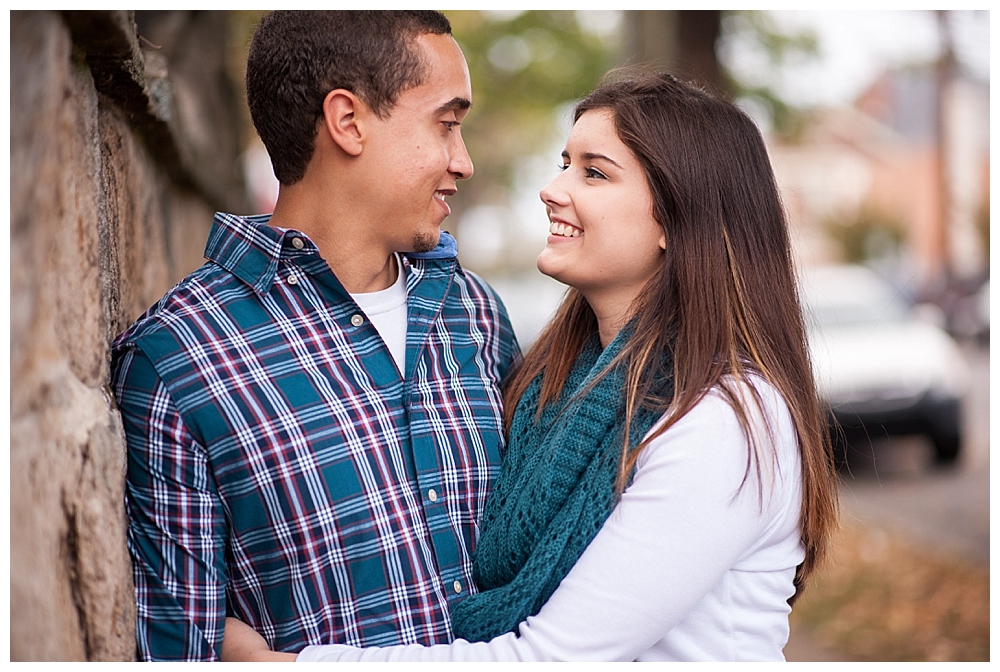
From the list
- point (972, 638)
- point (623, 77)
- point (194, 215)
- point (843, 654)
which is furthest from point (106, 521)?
point (972, 638)

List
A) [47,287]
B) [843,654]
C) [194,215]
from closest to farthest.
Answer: [47,287], [194,215], [843,654]

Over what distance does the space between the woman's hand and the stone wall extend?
0.22 meters

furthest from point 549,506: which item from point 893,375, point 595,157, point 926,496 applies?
point 893,375

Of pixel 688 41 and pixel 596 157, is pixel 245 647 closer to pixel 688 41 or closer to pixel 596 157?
pixel 596 157

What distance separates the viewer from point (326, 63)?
2.42 m

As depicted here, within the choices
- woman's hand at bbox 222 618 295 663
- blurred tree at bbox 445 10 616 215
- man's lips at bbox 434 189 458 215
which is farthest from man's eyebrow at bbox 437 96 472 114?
blurred tree at bbox 445 10 616 215

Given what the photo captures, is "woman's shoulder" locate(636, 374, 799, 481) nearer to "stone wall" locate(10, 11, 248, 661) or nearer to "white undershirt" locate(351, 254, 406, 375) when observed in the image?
"white undershirt" locate(351, 254, 406, 375)

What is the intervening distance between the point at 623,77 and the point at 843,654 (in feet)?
13.0

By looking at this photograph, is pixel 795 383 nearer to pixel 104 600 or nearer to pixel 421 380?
pixel 421 380

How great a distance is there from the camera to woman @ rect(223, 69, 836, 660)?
2012mm

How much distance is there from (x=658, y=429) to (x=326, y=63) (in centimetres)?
115

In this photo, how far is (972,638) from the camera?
5.67 meters

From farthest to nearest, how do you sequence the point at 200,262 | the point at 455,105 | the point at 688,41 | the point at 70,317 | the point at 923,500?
the point at 923,500 → the point at 688,41 → the point at 200,262 → the point at 455,105 → the point at 70,317

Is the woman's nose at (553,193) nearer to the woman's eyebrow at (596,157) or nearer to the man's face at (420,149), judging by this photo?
the woman's eyebrow at (596,157)
